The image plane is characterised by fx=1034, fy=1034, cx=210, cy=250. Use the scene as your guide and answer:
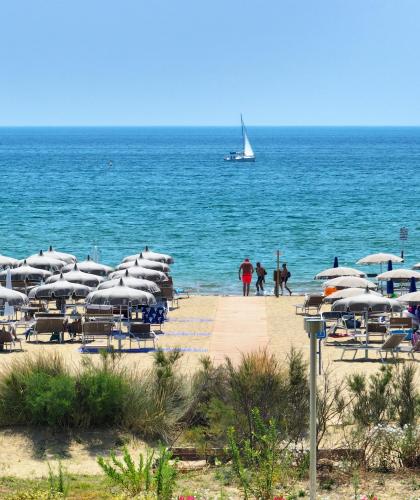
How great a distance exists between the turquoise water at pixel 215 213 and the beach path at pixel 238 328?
8.47 meters

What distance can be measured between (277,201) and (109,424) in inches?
2687

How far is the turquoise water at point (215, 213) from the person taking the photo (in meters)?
50.0

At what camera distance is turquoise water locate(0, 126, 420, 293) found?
50.0 meters

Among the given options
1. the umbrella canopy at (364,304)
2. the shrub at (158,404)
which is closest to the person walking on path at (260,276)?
the umbrella canopy at (364,304)

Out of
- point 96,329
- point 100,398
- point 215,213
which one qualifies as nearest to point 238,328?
point 96,329

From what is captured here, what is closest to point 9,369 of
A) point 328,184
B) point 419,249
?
point 419,249

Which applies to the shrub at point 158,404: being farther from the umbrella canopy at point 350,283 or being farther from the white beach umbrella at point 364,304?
the umbrella canopy at point 350,283

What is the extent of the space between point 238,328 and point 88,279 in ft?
15.1

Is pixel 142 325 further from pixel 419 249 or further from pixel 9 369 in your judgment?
pixel 419 249

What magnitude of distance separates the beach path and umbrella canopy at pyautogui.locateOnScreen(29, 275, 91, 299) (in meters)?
3.29

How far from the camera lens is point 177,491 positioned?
1160 cm

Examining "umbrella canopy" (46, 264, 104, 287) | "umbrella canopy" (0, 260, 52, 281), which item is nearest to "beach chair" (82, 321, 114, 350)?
"umbrella canopy" (46, 264, 104, 287)

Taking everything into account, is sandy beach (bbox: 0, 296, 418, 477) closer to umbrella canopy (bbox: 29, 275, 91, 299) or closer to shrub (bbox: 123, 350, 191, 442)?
shrub (bbox: 123, 350, 191, 442)

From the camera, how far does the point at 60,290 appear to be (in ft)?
79.6
